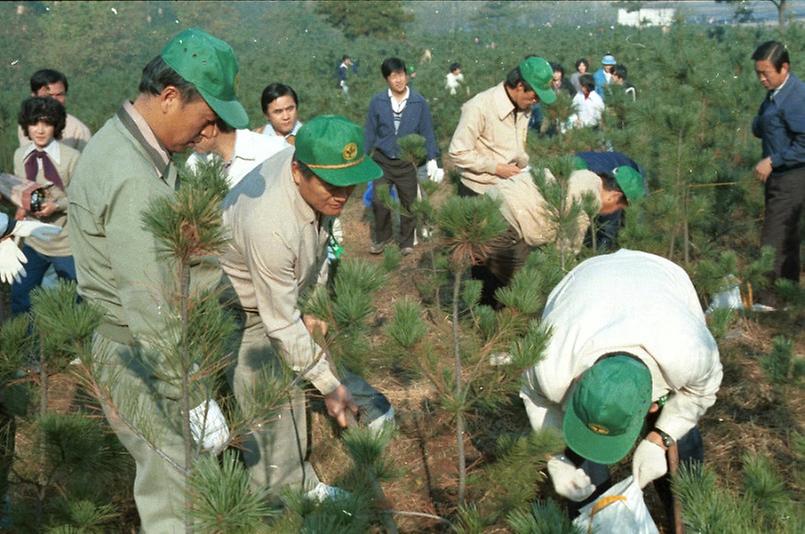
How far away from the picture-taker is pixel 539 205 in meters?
3.80

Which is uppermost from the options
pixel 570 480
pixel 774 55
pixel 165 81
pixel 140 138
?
pixel 165 81

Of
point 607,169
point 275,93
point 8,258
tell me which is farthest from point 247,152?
point 607,169

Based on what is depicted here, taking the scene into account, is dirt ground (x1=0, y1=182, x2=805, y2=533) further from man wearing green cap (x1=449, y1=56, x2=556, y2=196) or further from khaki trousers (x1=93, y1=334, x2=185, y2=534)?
man wearing green cap (x1=449, y1=56, x2=556, y2=196)

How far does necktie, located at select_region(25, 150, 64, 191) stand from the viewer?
13.5 ft

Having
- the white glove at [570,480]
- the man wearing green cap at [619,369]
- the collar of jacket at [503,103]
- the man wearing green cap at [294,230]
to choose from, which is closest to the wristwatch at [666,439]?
the man wearing green cap at [619,369]

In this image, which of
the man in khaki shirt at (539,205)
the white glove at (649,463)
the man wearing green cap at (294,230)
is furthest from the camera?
the man in khaki shirt at (539,205)

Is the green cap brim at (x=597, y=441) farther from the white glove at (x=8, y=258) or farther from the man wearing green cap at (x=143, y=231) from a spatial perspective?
the white glove at (x=8, y=258)

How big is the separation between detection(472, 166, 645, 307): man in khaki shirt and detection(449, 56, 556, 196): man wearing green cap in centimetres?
55

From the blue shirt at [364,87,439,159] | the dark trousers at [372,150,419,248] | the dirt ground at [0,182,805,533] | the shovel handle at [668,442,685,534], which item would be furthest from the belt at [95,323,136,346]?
the blue shirt at [364,87,439,159]

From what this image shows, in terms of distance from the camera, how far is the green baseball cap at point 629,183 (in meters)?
3.74

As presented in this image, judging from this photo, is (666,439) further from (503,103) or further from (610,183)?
(503,103)

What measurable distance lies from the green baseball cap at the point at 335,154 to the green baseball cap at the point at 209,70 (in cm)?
35

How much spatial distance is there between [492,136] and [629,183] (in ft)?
3.27

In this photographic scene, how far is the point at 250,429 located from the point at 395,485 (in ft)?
4.52
